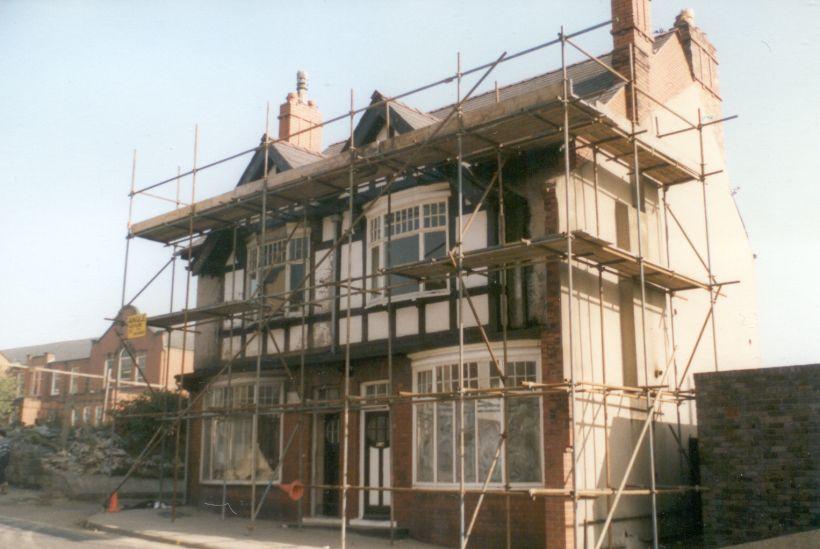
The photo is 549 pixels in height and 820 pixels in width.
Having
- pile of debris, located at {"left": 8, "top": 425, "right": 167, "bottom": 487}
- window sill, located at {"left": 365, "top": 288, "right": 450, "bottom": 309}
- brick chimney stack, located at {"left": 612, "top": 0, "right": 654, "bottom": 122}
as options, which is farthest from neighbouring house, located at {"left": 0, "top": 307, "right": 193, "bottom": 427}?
brick chimney stack, located at {"left": 612, "top": 0, "right": 654, "bottom": 122}

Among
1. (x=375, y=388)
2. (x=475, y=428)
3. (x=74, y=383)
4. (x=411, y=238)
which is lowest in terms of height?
(x=475, y=428)

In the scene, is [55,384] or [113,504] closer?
[113,504]

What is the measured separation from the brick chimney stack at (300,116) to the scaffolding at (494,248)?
4.89m

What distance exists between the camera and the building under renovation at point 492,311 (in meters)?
13.0

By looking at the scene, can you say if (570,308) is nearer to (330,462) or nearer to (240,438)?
(330,462)

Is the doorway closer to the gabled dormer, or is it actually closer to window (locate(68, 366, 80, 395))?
the gabled dormer

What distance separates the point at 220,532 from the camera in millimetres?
15000

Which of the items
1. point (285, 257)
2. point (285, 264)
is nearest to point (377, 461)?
point (285, 264)

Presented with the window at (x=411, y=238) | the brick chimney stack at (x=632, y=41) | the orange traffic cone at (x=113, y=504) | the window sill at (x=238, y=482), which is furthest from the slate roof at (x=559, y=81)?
the orange traffic cone at (x=113, y=504)

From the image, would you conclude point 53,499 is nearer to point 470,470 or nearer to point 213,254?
point 213,254

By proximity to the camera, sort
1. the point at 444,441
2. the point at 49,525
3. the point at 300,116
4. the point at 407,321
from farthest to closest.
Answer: the point at 300,116 < the point at 49,525 < the point at 407,321 < the point at 444,441

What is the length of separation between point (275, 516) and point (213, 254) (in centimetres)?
660

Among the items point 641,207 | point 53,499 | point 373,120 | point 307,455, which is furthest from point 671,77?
point 53,499

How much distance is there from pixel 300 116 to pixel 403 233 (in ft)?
28.4
